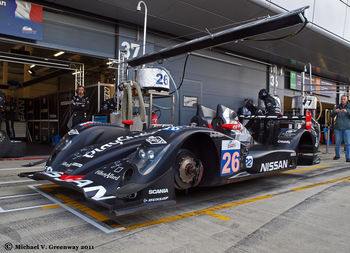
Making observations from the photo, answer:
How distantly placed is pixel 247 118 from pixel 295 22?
2024mm

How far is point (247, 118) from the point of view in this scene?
521 centimetres

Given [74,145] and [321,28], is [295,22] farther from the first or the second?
[321,28]

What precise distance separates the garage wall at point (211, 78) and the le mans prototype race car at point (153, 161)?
18.8ft

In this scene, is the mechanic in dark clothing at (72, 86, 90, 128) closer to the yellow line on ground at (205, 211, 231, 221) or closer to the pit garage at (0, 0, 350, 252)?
the pit garage at (0, 0, 350, 252)

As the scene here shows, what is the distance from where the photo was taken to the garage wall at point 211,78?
384 inches

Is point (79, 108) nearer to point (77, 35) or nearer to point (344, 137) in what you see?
point (77, 35)

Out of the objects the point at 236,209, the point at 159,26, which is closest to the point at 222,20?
the point at 159,26

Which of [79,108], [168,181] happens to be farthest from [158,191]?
[79,108]

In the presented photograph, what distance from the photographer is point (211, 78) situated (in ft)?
37.0

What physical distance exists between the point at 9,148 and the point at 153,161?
5411 mm

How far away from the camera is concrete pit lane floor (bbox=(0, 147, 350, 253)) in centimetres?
195

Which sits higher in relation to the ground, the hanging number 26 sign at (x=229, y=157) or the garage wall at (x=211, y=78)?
the garage wall at (x=211, y=78)

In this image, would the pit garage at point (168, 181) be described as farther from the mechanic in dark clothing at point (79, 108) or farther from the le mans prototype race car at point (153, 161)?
the mechanic in dark clothing at point (79, 108)

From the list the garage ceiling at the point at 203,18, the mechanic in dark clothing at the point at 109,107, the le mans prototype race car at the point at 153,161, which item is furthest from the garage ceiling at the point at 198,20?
the le mans prototype race car at the point at 153,161
